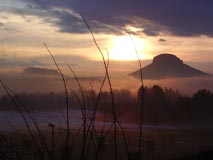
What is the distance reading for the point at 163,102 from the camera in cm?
8219

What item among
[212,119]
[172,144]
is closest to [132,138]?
[172,144]

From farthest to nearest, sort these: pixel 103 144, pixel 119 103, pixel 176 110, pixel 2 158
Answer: pixel 176 110, pixel 119 103, pixel 103 144, pixel 2 158

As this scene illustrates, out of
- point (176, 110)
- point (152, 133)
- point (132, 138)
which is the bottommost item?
point (176, 110)

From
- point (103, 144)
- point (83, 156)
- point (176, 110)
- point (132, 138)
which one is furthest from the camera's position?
point (176, 110)

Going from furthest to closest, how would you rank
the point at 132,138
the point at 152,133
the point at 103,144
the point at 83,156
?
the point at 152,133, the point at 132,138, the point at 103,144, the point at 83,156

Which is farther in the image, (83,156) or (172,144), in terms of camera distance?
(172,144)

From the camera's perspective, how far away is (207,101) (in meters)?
73.5

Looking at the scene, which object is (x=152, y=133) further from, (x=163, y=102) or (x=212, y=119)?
(x=163, y=102)

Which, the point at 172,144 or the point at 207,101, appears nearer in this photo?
the point at 172,144

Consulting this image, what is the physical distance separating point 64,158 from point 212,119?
72.7 m

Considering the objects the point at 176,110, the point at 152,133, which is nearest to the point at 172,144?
the point at 152,133

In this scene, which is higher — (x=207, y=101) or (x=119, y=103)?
(x=119, y=103)

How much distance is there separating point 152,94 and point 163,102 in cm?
244

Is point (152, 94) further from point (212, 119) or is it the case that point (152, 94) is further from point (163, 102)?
point (212, 119)
